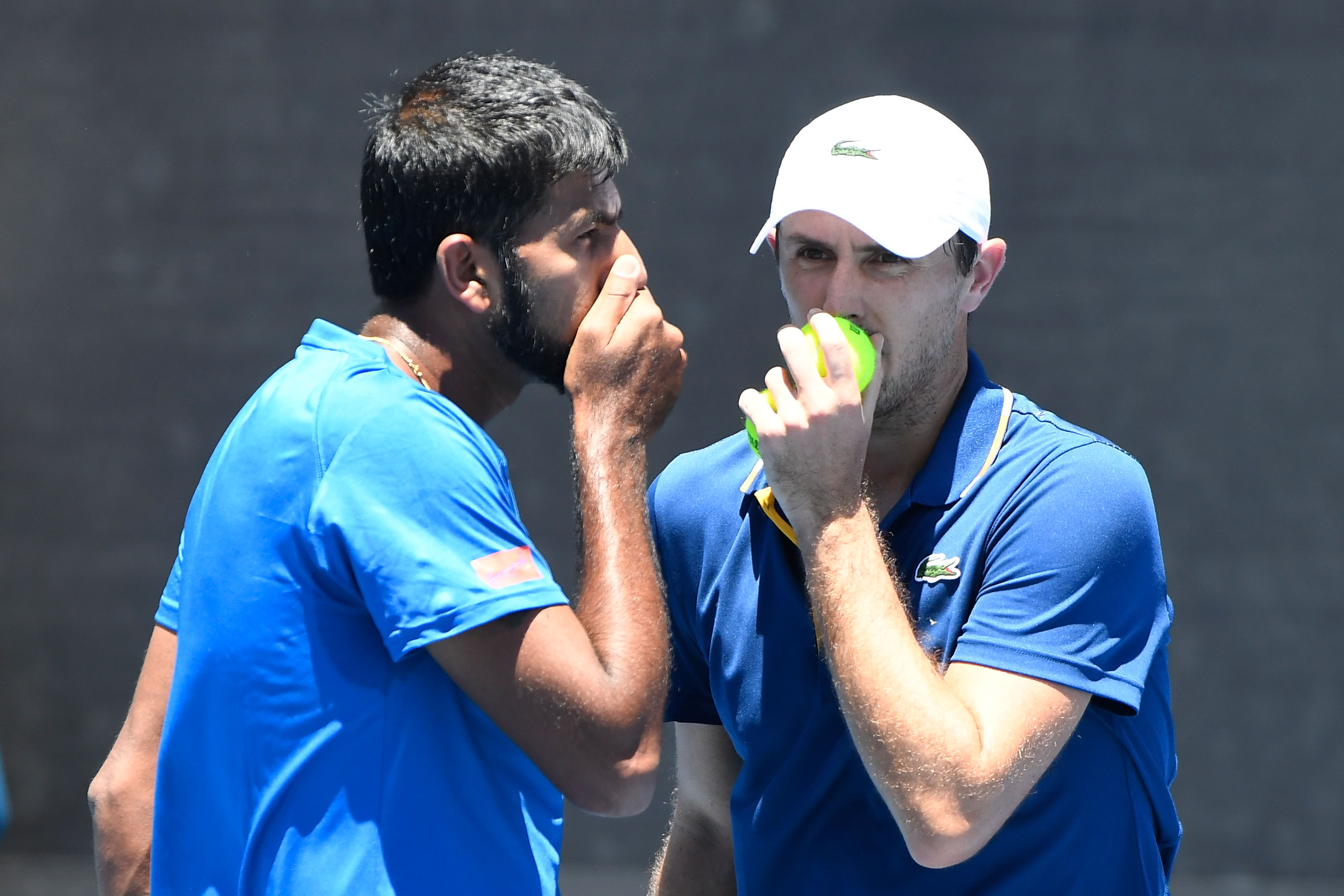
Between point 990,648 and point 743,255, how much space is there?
10.3 feet

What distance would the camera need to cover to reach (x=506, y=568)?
153cm

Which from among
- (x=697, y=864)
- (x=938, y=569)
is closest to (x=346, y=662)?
(x=938, y=569)

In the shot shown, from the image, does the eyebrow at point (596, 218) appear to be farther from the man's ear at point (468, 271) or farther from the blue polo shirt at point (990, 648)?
the blue polo shirt at point (990, 648)

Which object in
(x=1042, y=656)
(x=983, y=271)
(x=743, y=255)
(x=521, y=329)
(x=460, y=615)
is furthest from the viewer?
(x=743, y=255)

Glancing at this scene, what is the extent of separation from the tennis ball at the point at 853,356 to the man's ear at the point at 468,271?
0.43 m

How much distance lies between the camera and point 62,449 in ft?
15.9

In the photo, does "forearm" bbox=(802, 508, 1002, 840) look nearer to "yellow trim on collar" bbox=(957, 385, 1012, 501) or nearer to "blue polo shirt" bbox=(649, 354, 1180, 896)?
"blue polo shirt" bbox=(649, 354, 1180, 896)

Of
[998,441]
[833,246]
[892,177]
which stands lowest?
[998,441]

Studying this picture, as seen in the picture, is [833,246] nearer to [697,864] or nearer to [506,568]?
[506,568]

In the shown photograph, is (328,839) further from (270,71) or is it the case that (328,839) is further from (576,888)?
(270,71)

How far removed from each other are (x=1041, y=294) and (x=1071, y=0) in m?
1.05

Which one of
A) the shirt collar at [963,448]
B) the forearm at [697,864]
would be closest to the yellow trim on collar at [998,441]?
the shirt collar at [963,448]

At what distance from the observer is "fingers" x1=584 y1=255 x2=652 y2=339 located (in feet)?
6.15

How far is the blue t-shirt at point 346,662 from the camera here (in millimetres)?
1484
